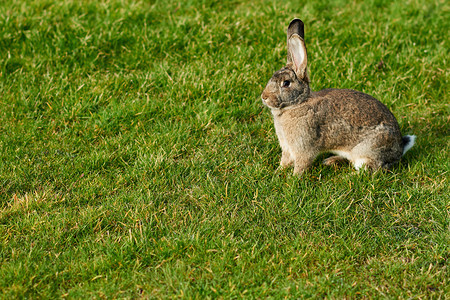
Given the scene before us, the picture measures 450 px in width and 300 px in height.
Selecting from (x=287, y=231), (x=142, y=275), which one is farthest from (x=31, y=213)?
(x=287, y=231)

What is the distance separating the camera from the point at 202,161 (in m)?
5.18

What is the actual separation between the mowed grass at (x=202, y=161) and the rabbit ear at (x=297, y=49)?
0.97 m

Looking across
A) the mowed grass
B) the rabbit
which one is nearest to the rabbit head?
the rabbit

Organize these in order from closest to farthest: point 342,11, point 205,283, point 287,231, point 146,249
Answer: point 205,283 < point 146,249 < point 287,231 < point 342,11

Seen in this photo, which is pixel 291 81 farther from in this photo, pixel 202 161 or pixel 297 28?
pixel 202 161

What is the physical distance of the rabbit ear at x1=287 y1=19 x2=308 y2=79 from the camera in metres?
4.86

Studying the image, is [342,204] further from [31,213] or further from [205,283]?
[31,213]

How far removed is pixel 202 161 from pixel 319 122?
48.1 inches

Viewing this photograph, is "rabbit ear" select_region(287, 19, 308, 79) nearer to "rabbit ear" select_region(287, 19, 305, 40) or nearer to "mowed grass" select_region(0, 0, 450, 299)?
"rabbit ear" select_region(287, 19, 305, 40)

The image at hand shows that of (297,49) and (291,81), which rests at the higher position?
(297,49)

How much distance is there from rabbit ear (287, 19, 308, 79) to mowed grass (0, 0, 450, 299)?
969mm

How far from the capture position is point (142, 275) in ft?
12.5

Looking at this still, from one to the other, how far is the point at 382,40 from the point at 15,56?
491 cm

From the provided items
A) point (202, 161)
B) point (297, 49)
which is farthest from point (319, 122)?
point (202, 161)
